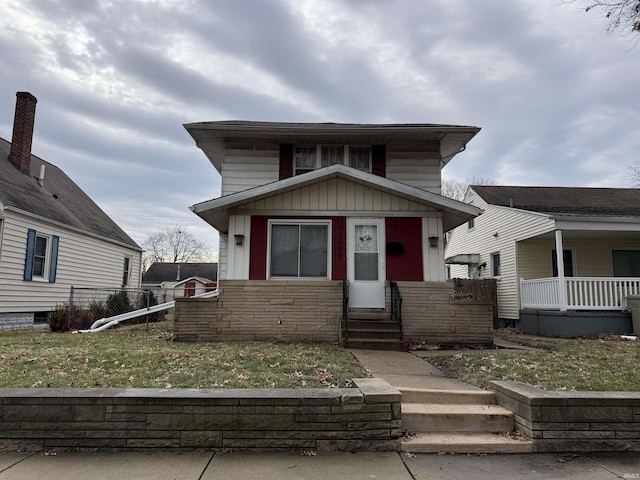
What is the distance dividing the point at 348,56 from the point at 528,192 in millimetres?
10511

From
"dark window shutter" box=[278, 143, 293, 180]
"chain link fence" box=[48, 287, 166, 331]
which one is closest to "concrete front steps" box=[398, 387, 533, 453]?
"dark window shutter" box=[278, 143, 293, 180]

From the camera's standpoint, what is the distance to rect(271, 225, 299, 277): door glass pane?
9617mm

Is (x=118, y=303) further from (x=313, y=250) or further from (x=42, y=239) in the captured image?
(x=313, y=250)

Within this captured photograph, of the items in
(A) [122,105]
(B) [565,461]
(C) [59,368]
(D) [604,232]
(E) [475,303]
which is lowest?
(B) [565,461]

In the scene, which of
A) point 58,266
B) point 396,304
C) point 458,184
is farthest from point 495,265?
point 458,184

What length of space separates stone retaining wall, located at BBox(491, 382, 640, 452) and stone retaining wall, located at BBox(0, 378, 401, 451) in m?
1.31

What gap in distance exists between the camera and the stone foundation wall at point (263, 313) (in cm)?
897

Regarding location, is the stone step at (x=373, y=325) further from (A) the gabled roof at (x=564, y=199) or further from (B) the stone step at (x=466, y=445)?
(A) the gabled roof at (x=564, y=199)

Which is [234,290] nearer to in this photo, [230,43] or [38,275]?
[230,43]

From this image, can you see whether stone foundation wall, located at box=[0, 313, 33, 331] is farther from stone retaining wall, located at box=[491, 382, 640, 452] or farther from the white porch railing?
the white porch railing

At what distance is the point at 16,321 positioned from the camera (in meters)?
12.8

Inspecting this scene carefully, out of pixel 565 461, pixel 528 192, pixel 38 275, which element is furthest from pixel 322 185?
pixel 528 192

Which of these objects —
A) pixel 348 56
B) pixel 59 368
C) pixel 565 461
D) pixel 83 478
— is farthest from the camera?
pixel 348 56

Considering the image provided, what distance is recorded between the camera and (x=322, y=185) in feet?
32.1
